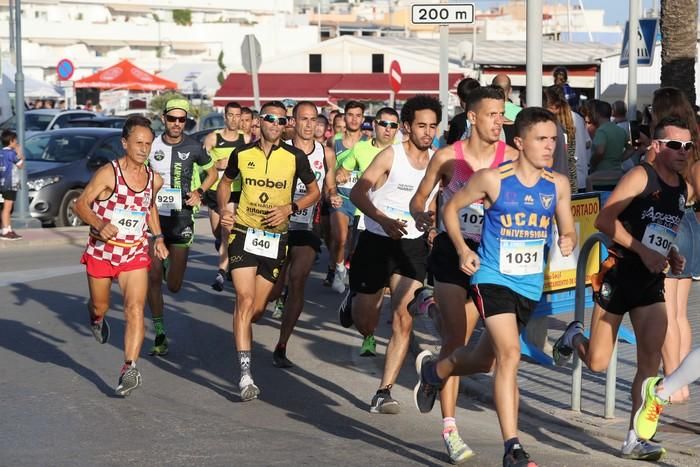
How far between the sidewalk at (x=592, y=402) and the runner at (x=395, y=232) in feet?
2.46

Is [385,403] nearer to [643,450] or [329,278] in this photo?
[643,450]

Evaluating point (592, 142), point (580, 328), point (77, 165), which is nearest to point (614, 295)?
point (580, 328)

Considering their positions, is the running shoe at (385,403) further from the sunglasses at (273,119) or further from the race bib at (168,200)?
the race bib at (168,200)

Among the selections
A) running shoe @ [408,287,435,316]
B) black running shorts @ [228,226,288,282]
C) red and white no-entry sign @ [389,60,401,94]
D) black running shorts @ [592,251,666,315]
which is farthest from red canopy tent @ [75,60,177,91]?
black running shorts @ [592,251,666,315]

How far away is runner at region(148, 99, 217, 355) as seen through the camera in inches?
452

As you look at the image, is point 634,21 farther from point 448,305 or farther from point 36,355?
point 448,305

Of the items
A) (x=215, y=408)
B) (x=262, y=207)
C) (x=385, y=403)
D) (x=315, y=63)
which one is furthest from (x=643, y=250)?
(x=315, y=63)

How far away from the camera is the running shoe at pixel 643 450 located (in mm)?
7074

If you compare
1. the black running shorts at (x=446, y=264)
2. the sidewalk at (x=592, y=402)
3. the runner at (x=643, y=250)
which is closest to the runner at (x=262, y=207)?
the sidewalk at (x=592, y=402)

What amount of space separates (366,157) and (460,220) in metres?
5.28

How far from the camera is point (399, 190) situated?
9.04 meters

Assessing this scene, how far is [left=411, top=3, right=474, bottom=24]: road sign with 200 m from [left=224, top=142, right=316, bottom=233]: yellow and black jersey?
4.97 meters

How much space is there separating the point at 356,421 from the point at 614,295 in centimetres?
202

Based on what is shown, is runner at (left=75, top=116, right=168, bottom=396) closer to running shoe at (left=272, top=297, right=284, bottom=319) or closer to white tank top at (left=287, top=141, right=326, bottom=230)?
white tank top at (left=287, top=141, right=326, bottom=230)
